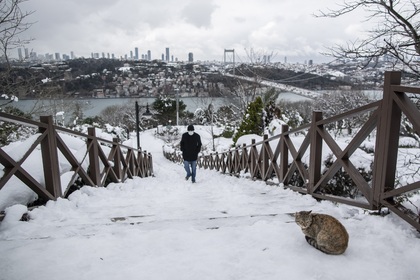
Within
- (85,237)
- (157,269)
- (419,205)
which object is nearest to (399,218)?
(419,205)

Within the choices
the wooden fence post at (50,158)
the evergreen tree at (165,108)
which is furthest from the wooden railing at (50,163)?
the evergreen tree at (165,108)

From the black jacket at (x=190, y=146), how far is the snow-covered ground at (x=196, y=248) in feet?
14.5

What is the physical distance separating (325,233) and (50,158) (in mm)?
3152

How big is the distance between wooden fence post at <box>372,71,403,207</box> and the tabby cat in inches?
27.9

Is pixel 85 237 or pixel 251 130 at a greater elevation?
pixel 85 237

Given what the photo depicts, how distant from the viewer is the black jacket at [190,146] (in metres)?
7.33

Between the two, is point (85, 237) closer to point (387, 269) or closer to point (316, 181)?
point (387, 269)

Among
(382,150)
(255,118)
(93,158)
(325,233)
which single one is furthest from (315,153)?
(255,118)

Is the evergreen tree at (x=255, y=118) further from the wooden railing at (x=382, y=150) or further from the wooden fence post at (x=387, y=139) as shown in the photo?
the wooden fence post at (x=387, y=139)

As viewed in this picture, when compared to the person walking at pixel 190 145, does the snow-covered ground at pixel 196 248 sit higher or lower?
higher

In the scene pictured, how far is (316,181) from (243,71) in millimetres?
17207

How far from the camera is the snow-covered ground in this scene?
1713mm

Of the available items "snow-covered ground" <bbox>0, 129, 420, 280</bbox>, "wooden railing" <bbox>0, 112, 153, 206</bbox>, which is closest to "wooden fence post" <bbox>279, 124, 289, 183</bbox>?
"snow-covered ground" <bbox>0, 129, 420, 280</bbox>

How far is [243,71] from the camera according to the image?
779 inches
